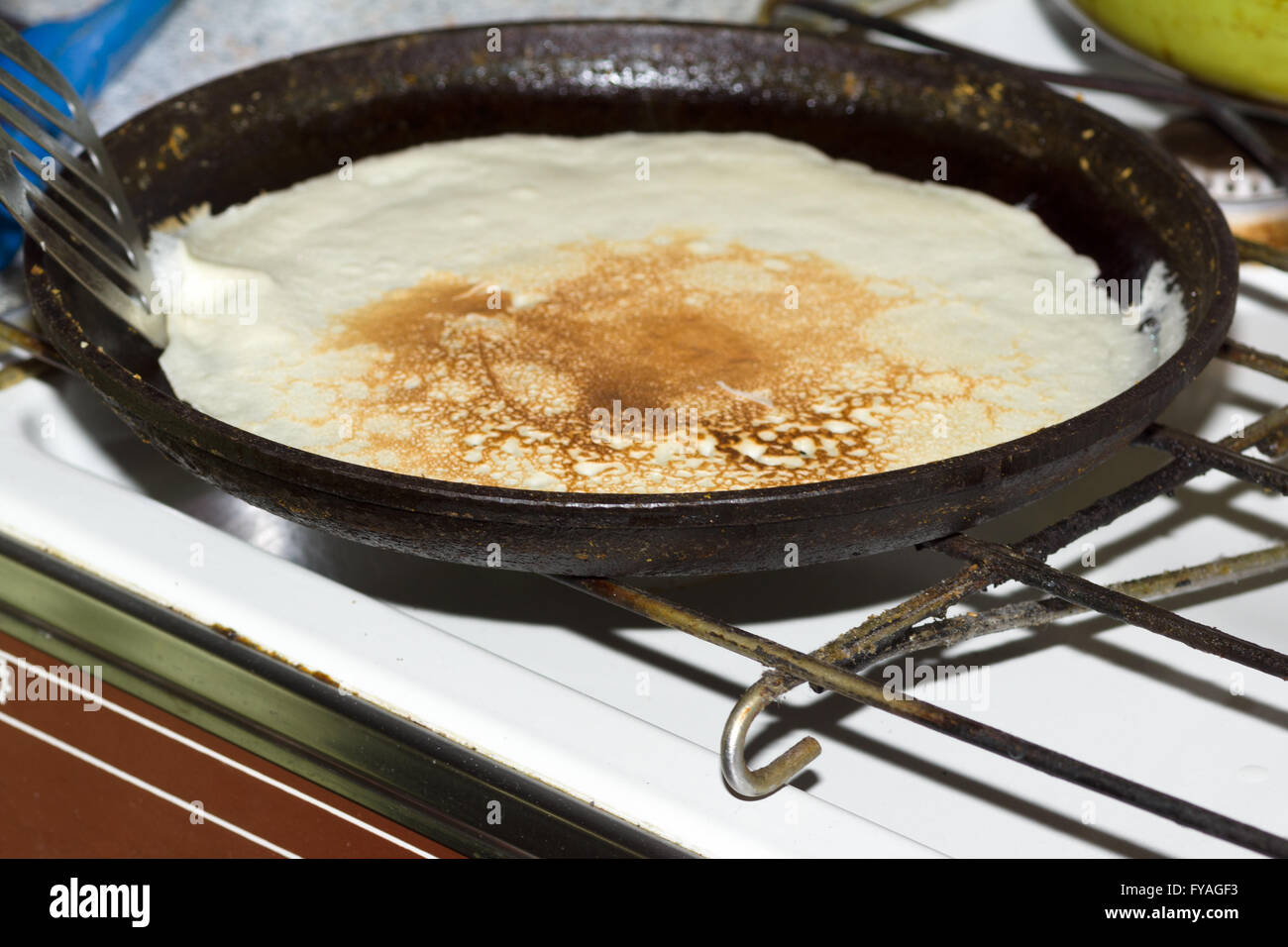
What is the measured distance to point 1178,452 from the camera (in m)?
1.10

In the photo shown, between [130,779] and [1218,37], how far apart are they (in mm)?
1280

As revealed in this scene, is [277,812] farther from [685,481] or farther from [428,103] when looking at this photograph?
[428,103]

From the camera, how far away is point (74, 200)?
3.81ft

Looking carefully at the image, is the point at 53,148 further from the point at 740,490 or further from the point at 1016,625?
the point at 1016,625

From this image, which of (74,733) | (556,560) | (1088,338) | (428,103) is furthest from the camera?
(428,103)

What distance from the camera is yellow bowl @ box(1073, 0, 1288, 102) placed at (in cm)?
145

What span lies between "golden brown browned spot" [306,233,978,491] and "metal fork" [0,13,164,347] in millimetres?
178

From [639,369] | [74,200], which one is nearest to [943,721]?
[639,369]

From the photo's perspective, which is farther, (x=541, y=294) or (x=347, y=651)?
(x=541, y=294)

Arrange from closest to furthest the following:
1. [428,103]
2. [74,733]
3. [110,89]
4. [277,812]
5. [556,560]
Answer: [556,560], [277,812], [74,733], [428,103], [110,89]

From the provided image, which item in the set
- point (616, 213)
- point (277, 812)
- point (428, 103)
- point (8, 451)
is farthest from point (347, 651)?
point (428, 103)
